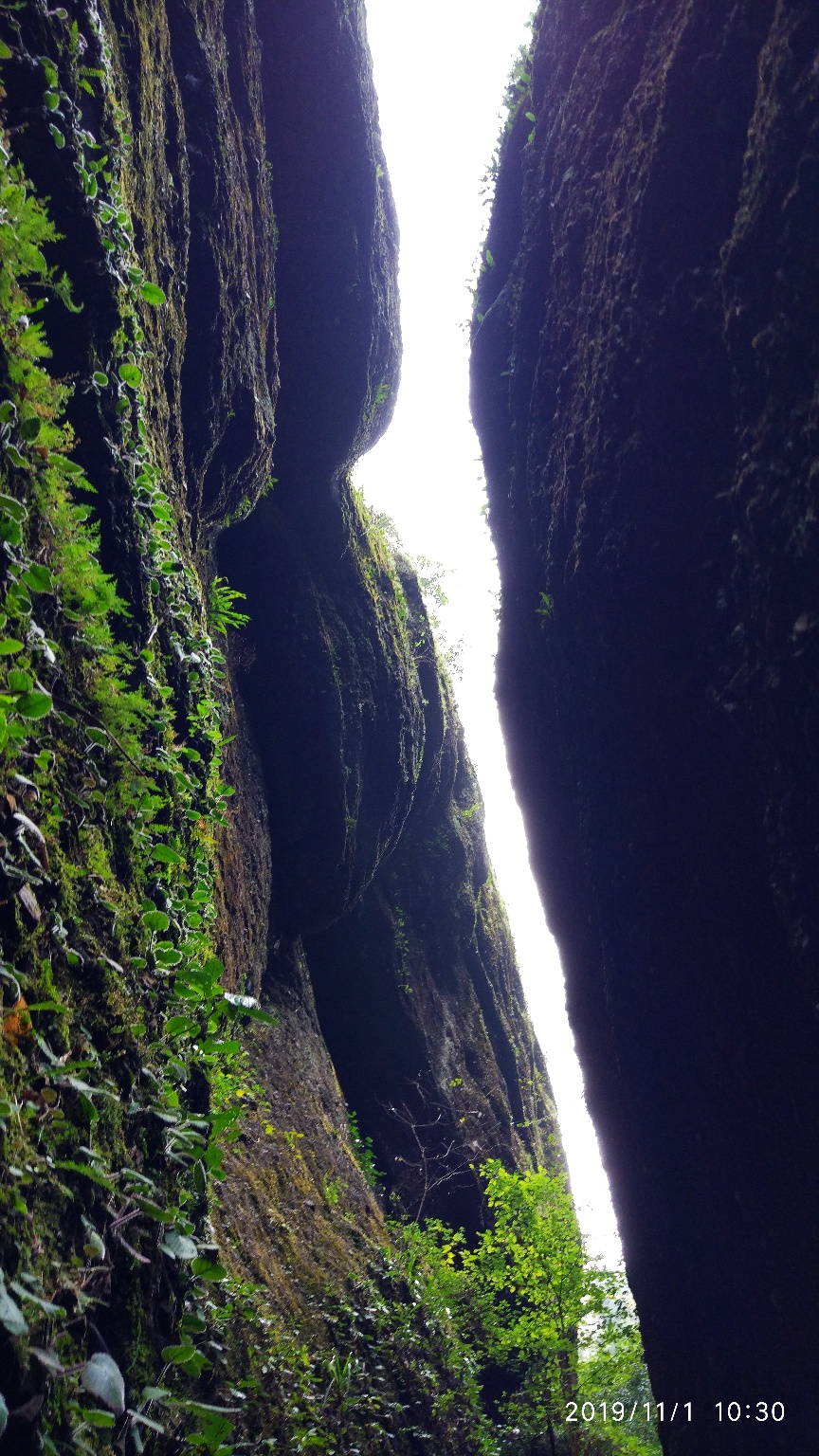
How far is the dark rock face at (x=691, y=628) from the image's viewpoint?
13.0 ft

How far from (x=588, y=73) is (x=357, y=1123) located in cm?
1428

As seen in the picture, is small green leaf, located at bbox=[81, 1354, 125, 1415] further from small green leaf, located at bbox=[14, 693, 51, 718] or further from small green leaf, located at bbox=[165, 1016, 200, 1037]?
small green leaf, located at bbox=[14, 693, 51, 718]

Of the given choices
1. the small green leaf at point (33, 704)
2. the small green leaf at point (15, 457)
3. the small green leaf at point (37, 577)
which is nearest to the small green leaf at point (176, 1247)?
the small green leaf at point (33, 704)

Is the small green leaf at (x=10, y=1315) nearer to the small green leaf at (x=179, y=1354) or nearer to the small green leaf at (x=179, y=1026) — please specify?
the small green leaf at (x=179, y=1354)

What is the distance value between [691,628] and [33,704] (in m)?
4.09

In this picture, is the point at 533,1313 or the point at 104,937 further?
the point at 533,1313

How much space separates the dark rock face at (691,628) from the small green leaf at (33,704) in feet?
11.0

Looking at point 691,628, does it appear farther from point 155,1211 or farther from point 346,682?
point 346,682

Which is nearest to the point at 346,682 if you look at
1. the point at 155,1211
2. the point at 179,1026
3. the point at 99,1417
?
the point at 179,1026

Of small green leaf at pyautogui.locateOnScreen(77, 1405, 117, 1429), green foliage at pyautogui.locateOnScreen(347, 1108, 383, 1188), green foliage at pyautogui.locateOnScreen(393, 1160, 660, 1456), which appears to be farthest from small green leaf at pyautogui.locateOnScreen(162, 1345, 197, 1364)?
green foliage at pyautogui.locateOnScreen(347, 1108, 383, 1188)

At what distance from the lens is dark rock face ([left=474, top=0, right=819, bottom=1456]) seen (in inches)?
156

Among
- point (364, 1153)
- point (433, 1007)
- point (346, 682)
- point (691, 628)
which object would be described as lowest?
point (364, 1153)

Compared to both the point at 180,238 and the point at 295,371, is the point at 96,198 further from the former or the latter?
the point at 295,371

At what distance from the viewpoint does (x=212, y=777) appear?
4.93 m
